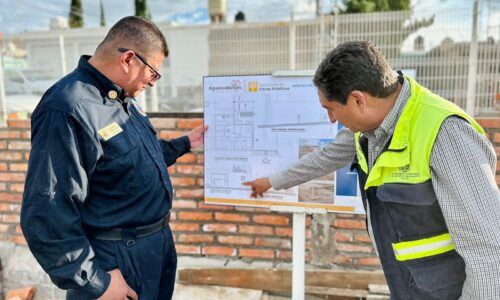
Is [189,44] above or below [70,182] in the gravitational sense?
above

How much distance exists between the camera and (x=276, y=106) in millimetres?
2006

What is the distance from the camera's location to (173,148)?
2.06 meters

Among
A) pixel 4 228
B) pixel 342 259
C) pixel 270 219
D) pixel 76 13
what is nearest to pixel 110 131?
Result: pixel 270 219

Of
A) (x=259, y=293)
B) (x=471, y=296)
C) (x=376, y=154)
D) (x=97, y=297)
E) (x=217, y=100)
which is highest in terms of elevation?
(x=217, y=100)

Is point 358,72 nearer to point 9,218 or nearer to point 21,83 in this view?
point 9,218

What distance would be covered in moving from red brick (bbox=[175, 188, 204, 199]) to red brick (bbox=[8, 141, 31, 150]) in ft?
3.88

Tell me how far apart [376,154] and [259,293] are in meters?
1.75

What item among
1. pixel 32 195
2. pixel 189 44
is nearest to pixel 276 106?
pixel 32 195

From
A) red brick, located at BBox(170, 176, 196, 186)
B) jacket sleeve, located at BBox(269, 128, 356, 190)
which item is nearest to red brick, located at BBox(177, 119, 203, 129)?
red brick, located at BBox(170, 176, 196, 186)

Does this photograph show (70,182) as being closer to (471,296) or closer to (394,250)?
(394,250)

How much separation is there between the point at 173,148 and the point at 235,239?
957mm

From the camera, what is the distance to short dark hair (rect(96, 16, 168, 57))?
1484 millimetres

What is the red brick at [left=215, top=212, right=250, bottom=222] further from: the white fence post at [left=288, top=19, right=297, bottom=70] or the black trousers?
the white fence post at [left=288, top=19, right=297, bottom=70]

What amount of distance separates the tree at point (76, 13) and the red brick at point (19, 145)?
16810 mm
